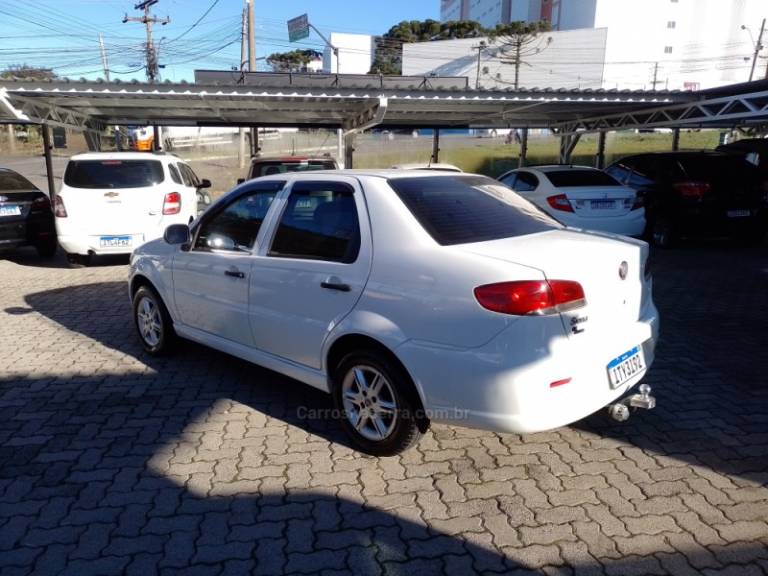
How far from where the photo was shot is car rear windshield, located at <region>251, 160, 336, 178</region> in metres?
9.40

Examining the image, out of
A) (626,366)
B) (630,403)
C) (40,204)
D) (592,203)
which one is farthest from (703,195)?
(40,204)

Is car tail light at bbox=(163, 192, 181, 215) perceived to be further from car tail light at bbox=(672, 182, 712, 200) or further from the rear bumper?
car tail light at bbox=(672, 182, 712, 200)

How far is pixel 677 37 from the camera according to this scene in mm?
80375

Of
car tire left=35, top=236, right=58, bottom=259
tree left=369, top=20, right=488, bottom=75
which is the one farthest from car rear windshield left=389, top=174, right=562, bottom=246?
tree left=369, top=20, right=488, bottom=75

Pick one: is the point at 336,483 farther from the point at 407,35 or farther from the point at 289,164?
the point at 407,35

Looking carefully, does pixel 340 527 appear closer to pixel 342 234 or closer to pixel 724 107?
pixel 342 234

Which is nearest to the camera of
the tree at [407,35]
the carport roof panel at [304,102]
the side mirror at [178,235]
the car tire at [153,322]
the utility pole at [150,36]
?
the side mirror at [178,235]

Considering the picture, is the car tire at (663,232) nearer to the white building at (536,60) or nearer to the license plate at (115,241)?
the license plate at (115,241)

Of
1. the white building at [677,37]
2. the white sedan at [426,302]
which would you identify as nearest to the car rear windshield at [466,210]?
the white sedan at [426,302]

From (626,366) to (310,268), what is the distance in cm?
186

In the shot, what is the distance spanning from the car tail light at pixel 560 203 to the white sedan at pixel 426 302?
5.33 metres

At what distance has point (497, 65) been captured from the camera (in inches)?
2926

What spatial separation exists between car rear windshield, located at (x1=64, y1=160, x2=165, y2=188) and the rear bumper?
7.11 meters

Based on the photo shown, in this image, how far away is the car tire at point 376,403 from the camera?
3109 millimetres
